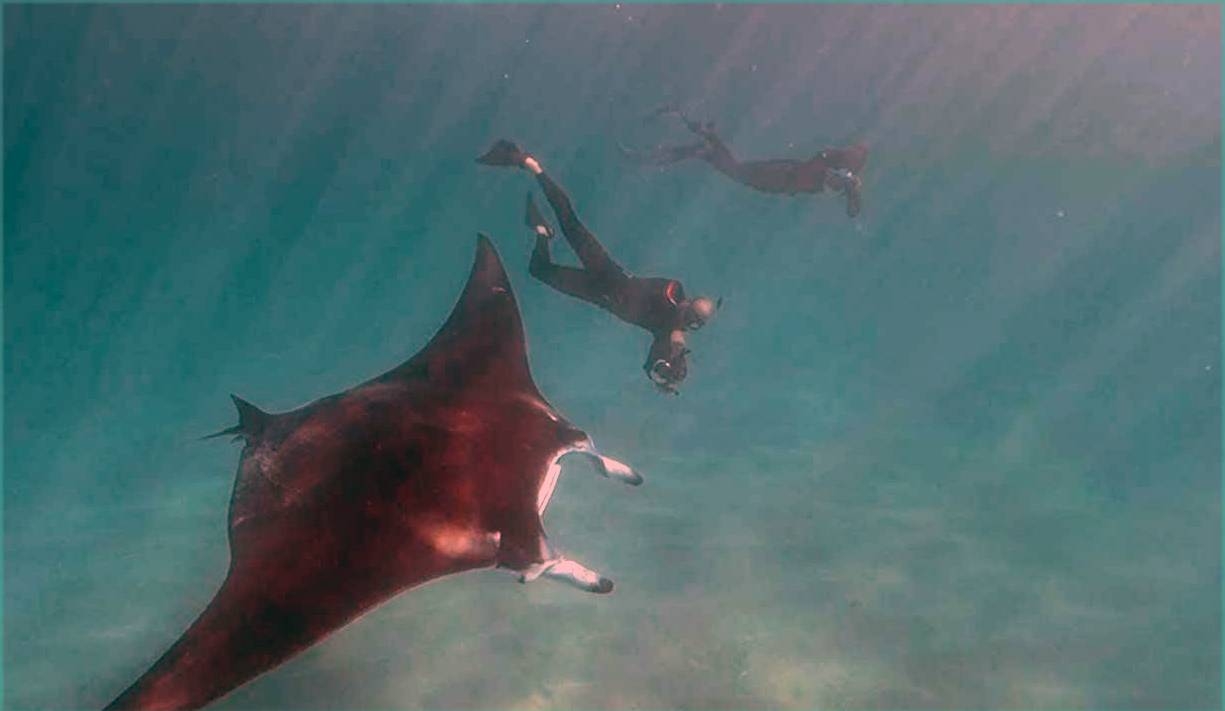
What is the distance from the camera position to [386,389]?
5570 mm

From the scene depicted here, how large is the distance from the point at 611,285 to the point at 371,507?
6.84 m

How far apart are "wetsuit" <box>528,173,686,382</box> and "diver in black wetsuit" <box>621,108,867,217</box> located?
5317 millimetres

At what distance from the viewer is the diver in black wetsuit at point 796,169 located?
1433 centimetres

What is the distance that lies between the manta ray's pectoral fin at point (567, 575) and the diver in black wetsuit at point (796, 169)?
1076 cm

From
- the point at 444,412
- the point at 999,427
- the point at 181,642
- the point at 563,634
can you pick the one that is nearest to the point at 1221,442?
the point at 999,427

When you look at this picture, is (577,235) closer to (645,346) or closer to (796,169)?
(796,169)

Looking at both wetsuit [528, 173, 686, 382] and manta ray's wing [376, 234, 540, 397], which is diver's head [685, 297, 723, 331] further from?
manta ray's wing [376, 234, 540, 397]

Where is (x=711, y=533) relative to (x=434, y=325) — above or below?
above

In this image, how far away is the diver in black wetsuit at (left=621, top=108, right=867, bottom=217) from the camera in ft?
47.0

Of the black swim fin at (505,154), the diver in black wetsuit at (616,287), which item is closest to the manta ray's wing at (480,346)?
the diver in black wetsuit at (616,287)

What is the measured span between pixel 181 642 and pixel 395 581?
953 mm

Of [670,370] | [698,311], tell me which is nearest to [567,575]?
[670,370]

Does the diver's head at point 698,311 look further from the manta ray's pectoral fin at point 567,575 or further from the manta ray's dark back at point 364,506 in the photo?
the manta ray's pectoral fin at point 567,575

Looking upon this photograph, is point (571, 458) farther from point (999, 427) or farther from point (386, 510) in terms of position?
point (999, 427)
